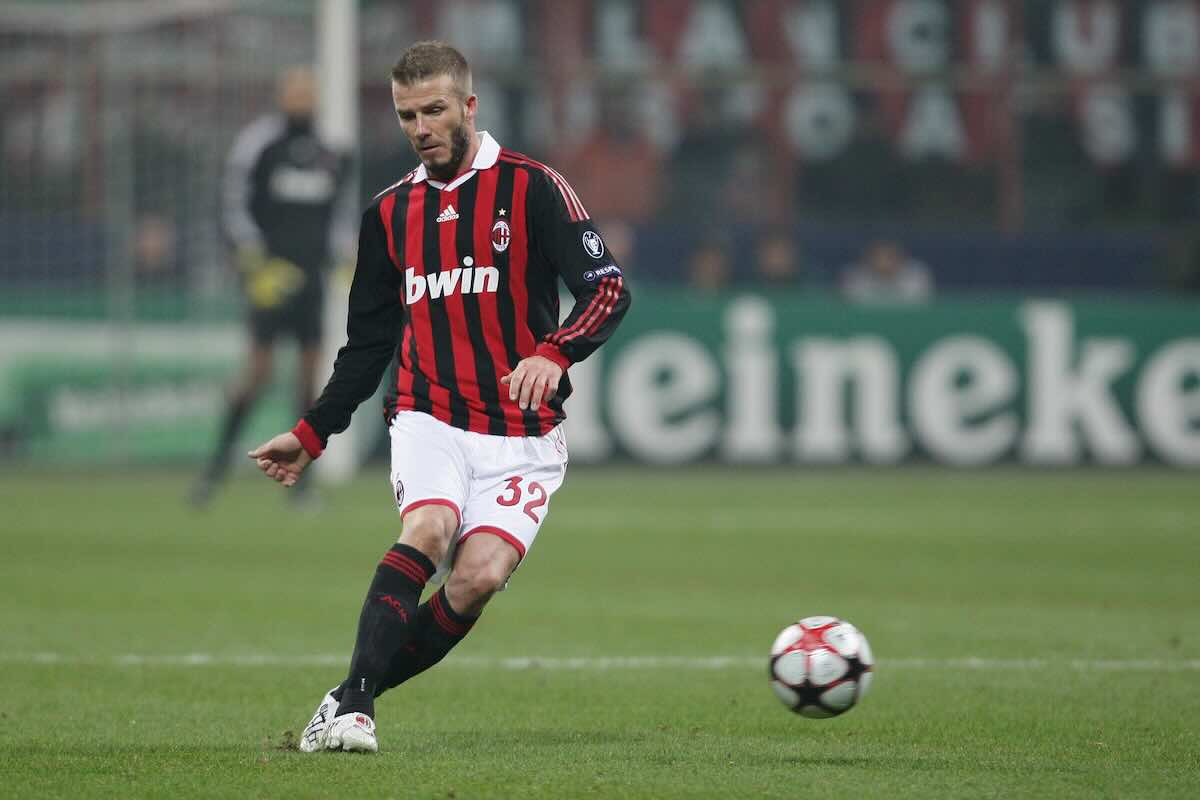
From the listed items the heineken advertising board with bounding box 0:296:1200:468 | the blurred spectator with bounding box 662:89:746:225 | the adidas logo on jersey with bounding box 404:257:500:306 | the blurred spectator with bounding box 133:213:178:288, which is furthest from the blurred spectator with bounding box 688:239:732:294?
the adidas logo on jersey with bounding box 404:257:500:306

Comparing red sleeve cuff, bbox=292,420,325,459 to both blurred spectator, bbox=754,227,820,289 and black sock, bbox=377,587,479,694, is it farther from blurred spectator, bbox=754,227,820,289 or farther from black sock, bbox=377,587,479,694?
blurred spectator, bbox=754,227,820,289

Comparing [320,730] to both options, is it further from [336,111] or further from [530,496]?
[336,111]

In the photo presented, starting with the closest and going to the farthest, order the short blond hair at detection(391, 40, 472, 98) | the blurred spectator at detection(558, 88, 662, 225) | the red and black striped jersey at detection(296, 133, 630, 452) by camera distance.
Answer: the short blond hair at detection(391, 40, 472, 98) < the red and black striped jersey at detection(296, 133, 630, 452) < the blurred spectator at detection(558, 88, 662, 225)

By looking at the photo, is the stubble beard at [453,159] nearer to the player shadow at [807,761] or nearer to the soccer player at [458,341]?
the soccer player at [458,341]

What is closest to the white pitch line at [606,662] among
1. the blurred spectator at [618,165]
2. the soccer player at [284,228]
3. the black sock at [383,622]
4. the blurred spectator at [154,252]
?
the black sock at [383,622]

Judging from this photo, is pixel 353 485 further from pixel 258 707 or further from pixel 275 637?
pixel 258 707

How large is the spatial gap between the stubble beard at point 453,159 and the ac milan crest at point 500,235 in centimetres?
18

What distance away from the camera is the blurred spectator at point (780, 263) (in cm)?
1783

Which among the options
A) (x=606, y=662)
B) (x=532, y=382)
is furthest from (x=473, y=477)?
(x=606, y=662)

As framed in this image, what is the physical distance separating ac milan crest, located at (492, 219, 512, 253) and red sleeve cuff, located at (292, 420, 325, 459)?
688 mm

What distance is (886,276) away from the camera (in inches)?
714

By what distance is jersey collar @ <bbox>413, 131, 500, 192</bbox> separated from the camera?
5469 millimetres

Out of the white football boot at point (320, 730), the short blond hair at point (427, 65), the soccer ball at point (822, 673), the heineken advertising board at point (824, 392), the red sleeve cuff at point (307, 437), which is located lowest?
the heineken advertising board at point (824, 392)

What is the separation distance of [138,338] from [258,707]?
11015mm
